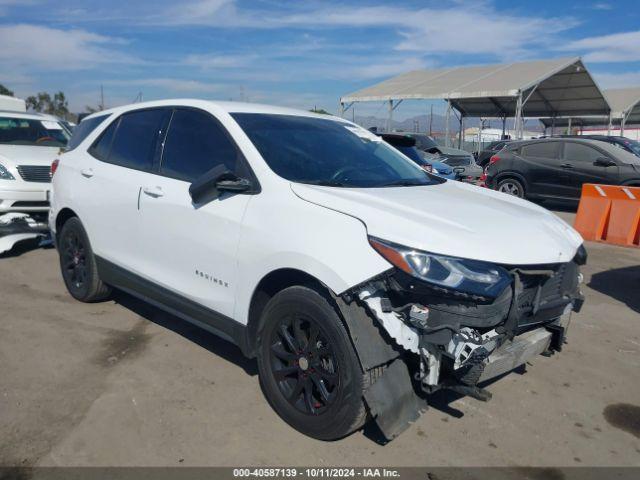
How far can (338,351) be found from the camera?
2.84 m

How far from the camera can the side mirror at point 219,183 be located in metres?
3.33

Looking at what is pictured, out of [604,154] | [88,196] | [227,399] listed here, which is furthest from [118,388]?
[604,154]

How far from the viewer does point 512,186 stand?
1313cm

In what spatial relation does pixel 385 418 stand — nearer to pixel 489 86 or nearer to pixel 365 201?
pixel 365 201

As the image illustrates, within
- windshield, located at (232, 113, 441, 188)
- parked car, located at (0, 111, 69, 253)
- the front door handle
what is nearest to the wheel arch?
the front door handle

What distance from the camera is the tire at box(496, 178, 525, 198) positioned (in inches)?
510

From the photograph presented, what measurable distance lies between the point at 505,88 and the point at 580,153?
1123 cm

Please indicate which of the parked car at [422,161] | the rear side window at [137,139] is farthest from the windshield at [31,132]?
the parked car at [422,161]

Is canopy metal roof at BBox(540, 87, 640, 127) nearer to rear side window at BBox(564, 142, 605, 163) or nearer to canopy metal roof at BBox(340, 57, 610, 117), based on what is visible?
canopy metal roof at BBox(340, 57, 610, 117)

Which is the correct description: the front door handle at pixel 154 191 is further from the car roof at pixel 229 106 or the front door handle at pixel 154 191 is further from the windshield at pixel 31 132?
the windshield at pixel 31 132

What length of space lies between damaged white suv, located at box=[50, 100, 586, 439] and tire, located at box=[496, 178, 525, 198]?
9.33m

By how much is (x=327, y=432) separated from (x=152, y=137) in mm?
2551

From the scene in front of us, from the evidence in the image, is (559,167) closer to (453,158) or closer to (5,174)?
(453,158)

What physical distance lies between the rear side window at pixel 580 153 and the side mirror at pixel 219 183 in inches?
433
